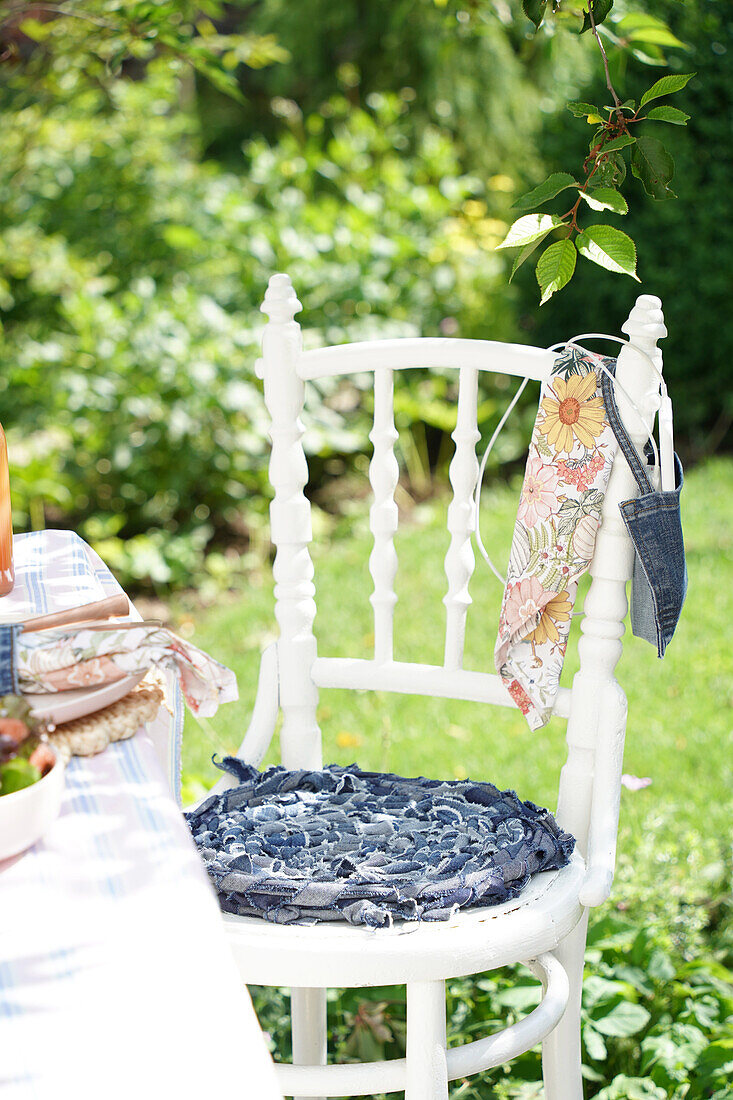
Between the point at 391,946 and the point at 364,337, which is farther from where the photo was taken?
the point at 364,337

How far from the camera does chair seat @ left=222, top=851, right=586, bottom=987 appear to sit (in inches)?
39.9

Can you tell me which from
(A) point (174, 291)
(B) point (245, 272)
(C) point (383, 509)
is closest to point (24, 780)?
(C) point (383, 509)

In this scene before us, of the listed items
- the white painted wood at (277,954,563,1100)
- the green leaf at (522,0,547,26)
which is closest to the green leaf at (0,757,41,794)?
the white painted wood at (277,954,563,1100)

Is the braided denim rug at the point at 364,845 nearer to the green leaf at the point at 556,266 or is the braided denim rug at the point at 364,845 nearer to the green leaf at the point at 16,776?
the green leaf at the point at 16,776

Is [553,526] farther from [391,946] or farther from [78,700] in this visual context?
[78,700]

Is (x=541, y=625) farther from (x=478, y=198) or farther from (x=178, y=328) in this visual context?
(x=478, y=198)

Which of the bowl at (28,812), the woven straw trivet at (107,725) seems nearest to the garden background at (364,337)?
the woven straw trivet at (107,725)

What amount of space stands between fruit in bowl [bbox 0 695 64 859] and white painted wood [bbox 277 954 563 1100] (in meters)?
0.49

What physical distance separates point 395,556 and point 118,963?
0.89 meters

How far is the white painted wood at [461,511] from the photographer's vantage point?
1.39 meters

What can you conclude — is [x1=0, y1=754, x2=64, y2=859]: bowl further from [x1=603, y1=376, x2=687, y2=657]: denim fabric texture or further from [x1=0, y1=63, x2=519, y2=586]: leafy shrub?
[x1=0, y1=63, x2=519, y2=586]: leafy shrub

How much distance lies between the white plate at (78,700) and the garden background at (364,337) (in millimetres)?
960

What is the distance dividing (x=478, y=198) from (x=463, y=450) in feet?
14.3

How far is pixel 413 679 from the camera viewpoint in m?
1.43
